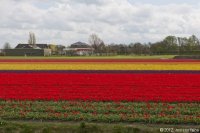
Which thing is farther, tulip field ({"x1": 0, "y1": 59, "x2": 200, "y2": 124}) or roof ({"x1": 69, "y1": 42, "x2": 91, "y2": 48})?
roof ({"x1": 69, "y1": 42, "x2": 91, "y2": 48})

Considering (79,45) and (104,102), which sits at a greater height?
(79,45)

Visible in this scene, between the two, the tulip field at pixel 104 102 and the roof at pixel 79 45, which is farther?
the roof at pixel 79 45

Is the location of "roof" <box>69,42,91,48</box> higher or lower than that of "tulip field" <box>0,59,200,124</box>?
A: higher

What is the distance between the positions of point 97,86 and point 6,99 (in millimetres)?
5433

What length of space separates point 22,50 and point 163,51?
4406 cm

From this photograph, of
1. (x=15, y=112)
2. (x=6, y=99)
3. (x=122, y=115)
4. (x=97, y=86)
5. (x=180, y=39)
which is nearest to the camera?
(x=122, y=115)

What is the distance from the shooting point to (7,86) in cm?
2127

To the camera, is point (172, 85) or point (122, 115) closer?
point (122, 115)

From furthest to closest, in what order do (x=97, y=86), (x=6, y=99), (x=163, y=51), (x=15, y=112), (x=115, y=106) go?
(x=163, y=51) → (x=97, y=86) → (x=6, y=99) → (x=115, y=106) → (x=15, y=112)

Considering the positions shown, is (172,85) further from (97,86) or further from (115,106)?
(115,106)

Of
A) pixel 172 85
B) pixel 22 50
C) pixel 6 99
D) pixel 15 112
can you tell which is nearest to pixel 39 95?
pixel 6 99

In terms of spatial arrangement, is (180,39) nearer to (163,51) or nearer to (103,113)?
(163,51)

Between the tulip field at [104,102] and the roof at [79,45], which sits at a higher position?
the roof at [79,45]

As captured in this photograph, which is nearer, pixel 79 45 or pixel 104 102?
pixel 104 102
